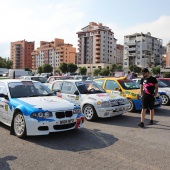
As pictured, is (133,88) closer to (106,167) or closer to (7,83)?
(7,83)

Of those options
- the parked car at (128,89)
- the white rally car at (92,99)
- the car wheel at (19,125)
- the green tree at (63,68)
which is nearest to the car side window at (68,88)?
the white rally car at (92,99)

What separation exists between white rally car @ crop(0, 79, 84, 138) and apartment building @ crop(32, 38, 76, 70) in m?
129

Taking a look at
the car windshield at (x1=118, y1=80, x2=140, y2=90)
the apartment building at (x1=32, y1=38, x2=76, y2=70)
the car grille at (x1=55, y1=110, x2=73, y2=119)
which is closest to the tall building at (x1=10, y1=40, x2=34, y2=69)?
the apartment building at (x1=32, y1=38, x2=76, y2=70)

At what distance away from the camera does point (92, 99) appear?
27.8 feet

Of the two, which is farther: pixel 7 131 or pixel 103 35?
pixel 103 35

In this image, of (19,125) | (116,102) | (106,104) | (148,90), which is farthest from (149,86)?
(19,125)

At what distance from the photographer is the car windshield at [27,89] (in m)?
7.07

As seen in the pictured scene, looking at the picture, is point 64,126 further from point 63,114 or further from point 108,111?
point 108,111

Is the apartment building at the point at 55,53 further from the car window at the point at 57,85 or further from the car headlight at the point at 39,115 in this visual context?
the car headlight at the point at 39,115

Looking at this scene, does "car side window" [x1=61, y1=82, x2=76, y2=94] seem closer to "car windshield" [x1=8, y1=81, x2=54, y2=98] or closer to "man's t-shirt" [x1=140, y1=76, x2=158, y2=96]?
"car windshield" [x1=8, y1=81, x2=54, y2=98]

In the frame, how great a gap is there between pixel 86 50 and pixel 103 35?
12.0 metres

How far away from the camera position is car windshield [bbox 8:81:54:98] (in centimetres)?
707

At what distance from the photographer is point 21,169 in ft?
13.8

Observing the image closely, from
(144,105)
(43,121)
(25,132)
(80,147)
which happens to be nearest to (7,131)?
(25,132)
